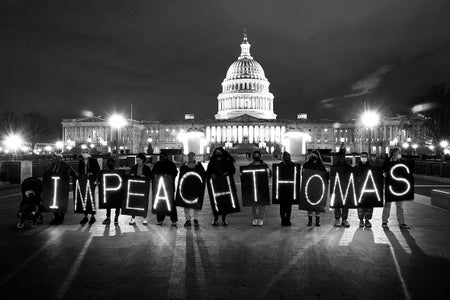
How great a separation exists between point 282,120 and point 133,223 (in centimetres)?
13821

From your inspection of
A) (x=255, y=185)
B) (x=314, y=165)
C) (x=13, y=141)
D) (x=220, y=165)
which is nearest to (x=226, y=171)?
(x=220, y=165)

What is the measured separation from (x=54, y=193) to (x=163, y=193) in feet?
10.1

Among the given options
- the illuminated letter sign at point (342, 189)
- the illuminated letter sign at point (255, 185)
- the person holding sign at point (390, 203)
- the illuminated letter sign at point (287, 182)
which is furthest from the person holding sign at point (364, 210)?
the illuminated letter sign at point (255, 185)

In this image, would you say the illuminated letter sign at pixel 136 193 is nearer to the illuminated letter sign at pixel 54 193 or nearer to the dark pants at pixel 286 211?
the illuminated letter sign at pixel 54 193

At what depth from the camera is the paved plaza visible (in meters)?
6.77

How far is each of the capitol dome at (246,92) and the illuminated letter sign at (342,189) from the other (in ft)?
462

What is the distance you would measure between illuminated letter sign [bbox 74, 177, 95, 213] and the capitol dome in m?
141

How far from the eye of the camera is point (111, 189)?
1232 cm

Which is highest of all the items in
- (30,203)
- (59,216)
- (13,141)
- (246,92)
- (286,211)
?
(246,92)

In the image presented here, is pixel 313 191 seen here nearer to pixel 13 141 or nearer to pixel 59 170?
pixel 59 170

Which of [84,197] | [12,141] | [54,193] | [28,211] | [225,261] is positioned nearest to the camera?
[225,261]

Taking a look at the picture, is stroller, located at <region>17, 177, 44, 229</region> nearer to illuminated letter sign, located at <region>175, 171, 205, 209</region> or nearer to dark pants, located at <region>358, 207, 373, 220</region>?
illuminated letter sign, located at <region>175, 171, 205, 209</region>

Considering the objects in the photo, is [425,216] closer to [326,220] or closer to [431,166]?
[326,220]

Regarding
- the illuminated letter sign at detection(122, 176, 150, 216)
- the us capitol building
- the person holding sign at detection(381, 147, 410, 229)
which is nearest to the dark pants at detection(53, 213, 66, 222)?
the illuminated letter sign at detection(122, 176, 150, 216)
